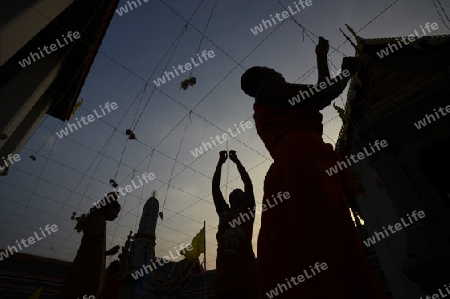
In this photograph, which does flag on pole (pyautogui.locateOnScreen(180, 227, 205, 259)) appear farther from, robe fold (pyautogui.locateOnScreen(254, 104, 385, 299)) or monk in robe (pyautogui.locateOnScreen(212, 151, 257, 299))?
robe fold (pyautogui.locateOnScreen(254, 104, 385, 299))

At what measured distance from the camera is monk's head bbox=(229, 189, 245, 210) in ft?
12.2

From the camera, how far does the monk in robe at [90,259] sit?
327 cm

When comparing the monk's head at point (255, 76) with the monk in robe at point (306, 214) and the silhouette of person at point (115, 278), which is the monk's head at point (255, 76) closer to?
the monk in robe at point (306, 214)

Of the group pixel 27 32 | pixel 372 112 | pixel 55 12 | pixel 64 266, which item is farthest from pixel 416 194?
pixel 64 266

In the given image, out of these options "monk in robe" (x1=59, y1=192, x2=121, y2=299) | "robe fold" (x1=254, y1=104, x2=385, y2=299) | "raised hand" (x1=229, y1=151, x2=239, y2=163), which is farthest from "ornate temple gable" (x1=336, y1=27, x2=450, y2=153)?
"monk in robe" (x1=59, y1=192, x2=121, y2=299)

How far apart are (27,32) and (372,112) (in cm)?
645

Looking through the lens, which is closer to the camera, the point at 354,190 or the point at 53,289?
the point at 354,190

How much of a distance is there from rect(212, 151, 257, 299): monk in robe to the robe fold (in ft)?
5.97

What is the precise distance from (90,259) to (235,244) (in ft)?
7.14

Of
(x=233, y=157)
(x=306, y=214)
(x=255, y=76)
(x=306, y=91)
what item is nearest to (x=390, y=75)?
(x=233, y=157)

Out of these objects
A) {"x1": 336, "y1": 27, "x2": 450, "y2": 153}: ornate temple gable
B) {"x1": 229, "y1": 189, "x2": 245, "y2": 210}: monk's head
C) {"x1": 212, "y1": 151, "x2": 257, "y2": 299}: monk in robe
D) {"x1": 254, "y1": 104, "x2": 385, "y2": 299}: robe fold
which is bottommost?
{"x1": 254, "y1": 104, "x2": 385, "y2": 299}: robe fold

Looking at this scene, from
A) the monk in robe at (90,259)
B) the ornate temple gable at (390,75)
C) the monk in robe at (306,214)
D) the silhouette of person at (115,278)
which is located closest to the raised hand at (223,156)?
the monk in robe at (90,259)

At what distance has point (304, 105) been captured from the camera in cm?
161

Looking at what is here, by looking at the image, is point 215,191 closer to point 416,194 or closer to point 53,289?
point 416,194
